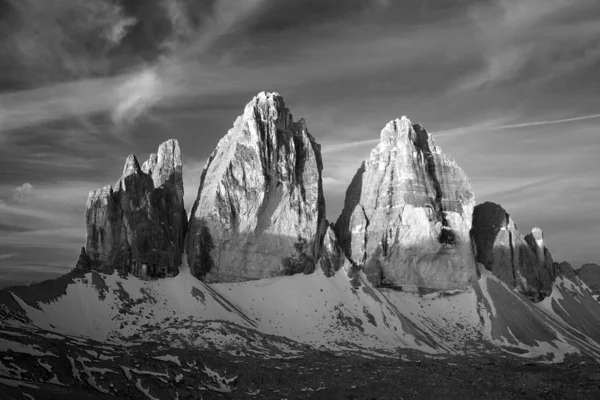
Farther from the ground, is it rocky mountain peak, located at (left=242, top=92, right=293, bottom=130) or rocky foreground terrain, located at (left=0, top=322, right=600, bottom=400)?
rocky mountain peak, located at (left=242, top=92, right=293, bottom=130)

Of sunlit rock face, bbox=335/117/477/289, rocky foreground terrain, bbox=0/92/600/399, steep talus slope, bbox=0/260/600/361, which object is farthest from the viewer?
sunlit rock face, bbox=335/117/477/289

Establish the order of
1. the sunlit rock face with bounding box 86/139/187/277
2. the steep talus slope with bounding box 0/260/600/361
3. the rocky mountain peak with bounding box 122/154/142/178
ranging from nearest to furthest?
1. the steep talus slope with bounding box 0/260/600/361
2. the sunlit rock face with bounding box 86/139/187/277
3. the rocky mountain peak with bounding box 122/154/142/178

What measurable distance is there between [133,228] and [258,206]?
26583mm

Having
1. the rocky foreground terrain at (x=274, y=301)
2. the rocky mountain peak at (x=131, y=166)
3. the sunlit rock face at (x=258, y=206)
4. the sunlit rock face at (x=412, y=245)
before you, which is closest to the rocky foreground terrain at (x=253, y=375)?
the rocky foreground terrain at (x=274, y=301)

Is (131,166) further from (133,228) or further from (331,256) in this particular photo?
(331,256)

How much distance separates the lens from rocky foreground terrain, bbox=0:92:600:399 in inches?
5167

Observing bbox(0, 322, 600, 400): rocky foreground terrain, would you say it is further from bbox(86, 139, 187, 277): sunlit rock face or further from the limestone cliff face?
the limestone cliff face

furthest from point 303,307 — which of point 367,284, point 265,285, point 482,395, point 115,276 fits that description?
point 482,395

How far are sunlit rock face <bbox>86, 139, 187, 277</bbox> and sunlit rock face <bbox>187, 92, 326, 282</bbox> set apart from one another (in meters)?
6.17

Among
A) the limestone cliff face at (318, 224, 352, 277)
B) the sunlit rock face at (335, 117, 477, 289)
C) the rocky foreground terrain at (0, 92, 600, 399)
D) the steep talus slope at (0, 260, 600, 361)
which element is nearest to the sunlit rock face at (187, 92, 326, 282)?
the rocky foreground terrain at (0, 92, 600, 399)

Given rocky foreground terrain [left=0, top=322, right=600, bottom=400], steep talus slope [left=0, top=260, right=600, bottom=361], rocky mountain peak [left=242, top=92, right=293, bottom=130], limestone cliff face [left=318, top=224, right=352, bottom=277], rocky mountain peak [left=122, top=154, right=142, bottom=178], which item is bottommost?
rocky foreground terrain [left=0, top=322, right=600, bottom=400]

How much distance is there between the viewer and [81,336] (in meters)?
144

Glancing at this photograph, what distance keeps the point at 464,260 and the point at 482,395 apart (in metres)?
67.8

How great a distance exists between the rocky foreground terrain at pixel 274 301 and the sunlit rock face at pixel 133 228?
28 centimetres
